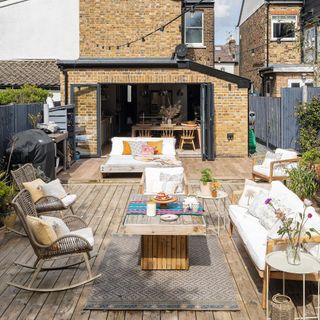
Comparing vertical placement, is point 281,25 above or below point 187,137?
above

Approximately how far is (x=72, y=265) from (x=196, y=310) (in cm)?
198

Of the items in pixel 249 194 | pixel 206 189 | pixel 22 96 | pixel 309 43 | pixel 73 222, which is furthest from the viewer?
pixel 309 43

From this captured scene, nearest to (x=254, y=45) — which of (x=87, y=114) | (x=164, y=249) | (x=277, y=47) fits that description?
(x=277, y=47)

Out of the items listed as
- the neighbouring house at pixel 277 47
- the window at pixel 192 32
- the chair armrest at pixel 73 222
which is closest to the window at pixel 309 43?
the neighbouring house at pixel 277 47

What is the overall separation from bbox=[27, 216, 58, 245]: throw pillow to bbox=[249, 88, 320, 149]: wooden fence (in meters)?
11.6

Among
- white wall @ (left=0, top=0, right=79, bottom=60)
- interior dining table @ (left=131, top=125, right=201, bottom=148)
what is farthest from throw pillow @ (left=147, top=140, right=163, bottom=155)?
white wall @ (left=0, top=0, right=79, bottom=60)

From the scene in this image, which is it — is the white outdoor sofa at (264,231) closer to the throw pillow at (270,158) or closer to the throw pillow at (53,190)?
the throw pillow at (53,190)

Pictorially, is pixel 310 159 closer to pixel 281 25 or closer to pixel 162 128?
pixel 162 128

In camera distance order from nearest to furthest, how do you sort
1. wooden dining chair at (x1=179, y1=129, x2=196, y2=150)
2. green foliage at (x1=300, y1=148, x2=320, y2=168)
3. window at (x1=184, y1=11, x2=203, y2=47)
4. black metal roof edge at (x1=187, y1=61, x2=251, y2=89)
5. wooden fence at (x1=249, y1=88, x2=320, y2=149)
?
green foliage at (x1=300, y1=148, x2=320, y2=168), black metal roof edge at (x1=187, y1=61, x2=251, y2=89), wooden fence at (x1=249, y1=88, x2=320, y2=149), wooden dining chair at (x1=179, y1=129, x2=196, y2=150), window at (x1=184, y1=11, x2=203, y2=47)

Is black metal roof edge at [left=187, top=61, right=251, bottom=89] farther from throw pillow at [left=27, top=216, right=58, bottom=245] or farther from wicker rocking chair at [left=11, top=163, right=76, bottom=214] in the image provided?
throw pillow at [left=27, top=216, right=58, bottom=245]

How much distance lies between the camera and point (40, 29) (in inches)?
845

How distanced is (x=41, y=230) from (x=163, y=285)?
1565 millimetres

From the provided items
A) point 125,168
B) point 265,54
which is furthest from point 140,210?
point 265,54

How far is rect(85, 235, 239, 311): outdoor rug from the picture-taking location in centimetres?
496
